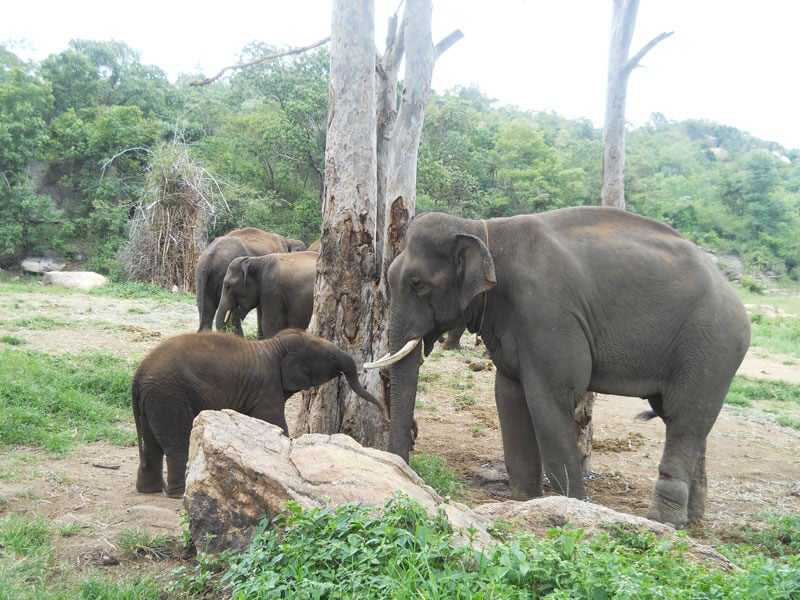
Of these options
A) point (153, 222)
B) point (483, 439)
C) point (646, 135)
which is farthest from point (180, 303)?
point (646, 135)

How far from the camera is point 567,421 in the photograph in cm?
556

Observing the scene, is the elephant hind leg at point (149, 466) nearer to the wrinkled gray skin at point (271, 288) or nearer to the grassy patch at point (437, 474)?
the grassy patch at point (437, 474)

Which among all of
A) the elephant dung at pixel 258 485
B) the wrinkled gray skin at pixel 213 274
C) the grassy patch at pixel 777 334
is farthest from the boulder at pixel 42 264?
the elephant dung at pixel 258 485

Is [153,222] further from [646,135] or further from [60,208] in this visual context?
[646,135]

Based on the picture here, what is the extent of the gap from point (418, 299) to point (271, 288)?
6140mm

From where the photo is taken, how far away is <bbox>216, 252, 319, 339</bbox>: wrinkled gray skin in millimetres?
11375

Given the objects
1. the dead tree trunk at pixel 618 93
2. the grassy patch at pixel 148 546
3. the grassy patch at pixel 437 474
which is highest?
the dead tree trunk at pixel 618 93

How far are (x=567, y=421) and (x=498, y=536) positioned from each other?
1.93 metres

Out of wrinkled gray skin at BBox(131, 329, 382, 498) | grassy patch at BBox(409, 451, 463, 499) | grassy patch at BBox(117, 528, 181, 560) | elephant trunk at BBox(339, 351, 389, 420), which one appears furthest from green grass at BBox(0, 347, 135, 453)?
grassy patch at BBox(409, 451, 463, 499)

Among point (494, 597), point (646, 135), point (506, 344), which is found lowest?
point (494, 597)

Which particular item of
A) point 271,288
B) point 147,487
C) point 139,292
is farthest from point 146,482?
point 139,292

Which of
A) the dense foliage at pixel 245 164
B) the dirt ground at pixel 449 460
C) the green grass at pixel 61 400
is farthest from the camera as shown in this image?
the dense foliage at pixel 245 164

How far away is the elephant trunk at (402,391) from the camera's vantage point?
5.73 metres

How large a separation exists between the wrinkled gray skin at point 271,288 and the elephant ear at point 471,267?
226 inches
